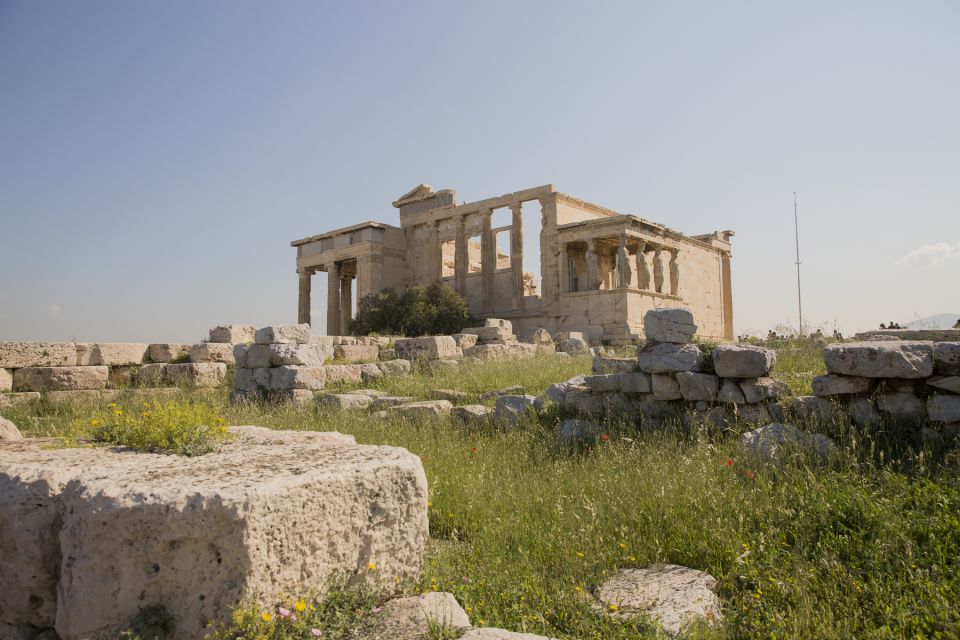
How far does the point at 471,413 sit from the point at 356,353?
7170 mm

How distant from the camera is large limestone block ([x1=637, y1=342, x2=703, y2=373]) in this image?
22.1ft

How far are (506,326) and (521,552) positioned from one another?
15.6 metres

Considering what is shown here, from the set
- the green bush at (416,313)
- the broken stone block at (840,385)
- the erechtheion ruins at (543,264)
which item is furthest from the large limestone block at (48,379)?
the erechtheion ruins at (543,264)

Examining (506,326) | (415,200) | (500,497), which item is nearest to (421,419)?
(500,497)

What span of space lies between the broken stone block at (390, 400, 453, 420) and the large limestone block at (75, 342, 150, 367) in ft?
21.7

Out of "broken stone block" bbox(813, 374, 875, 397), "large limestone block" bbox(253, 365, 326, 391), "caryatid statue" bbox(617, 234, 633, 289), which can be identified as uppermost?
"caryatid statue" bbox(617, 234, 633, 289)

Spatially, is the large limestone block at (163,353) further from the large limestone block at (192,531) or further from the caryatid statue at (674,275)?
the caryatid statue at (674,275)

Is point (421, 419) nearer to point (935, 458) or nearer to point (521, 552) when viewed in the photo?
point (521, 552)

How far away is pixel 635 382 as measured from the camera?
7.19 m

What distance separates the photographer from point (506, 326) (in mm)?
19234

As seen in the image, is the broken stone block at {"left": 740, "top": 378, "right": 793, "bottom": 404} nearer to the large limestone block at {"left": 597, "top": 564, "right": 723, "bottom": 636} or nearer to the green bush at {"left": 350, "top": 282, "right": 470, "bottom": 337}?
the large limestone block at {"left": 597, "top": 564, "right": 723, "bottom": 636}

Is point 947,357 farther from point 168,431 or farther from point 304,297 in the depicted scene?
point 304,297

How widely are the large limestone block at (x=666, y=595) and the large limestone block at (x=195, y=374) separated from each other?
1052cm

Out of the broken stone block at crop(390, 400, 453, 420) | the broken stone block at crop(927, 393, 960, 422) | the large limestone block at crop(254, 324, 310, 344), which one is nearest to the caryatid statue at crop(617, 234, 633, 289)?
the large limestone block at crop(254, 324, 310, 344)
